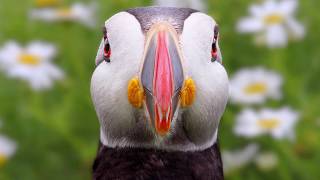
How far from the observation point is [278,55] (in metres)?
2.03

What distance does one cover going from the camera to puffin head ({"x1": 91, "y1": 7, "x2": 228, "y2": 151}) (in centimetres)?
109

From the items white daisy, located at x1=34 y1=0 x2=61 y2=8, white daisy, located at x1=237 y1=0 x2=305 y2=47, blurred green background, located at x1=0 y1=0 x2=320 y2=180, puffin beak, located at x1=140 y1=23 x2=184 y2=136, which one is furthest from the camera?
white daisy, located at x1=34 y1=0 x2=61 y2=8

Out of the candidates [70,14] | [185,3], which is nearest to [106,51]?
[185,3]

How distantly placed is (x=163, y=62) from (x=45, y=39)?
1.38 m

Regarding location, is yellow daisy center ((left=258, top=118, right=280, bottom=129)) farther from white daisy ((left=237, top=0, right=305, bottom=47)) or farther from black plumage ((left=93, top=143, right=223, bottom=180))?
black plumage ((left=93, top=143, right=223, bottom=180))

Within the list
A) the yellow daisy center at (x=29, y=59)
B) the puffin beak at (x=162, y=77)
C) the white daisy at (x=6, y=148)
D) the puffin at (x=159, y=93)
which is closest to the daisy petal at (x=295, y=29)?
the yellow daisy center at (x=29, y=59)

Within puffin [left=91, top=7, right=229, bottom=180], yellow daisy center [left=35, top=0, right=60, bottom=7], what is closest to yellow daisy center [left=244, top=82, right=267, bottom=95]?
yellow daisy center [left=35, top=0, right=60, bottom=7]

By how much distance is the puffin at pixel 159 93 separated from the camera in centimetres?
110

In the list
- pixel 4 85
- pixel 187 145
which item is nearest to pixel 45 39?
pixel 4 85

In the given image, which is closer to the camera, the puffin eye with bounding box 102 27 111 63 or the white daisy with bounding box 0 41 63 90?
the puffin eye with bounding box 102 27 111 63

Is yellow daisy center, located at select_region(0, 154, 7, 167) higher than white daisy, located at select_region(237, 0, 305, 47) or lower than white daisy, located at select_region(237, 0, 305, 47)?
lower

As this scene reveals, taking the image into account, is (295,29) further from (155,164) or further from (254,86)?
(155,164)

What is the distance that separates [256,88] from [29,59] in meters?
0.55

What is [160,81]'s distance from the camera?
108cm
